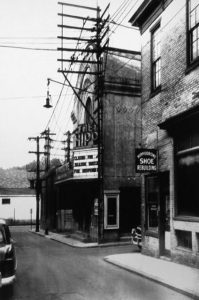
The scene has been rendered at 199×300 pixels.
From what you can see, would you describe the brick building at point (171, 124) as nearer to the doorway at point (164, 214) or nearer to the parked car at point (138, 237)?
the doorway at point (164, 214)

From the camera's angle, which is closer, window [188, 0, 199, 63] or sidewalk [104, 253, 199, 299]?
sidewalk [104, 253, 199, 299]

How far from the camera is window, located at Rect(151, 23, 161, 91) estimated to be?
15.6m

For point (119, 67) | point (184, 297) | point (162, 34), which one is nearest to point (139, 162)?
point (162, 34)

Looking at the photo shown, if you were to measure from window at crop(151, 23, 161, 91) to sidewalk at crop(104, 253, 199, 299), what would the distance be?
672cm

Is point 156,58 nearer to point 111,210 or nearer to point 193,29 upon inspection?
point 193,29

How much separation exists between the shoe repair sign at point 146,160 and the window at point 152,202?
893mm

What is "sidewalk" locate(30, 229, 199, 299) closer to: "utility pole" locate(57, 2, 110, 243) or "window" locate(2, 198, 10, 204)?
"utility pole" locate(57, 2, 110, 243)

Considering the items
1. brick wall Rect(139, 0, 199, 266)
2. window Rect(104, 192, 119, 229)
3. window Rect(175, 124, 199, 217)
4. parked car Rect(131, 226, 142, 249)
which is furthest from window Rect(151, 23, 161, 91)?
window Rect(104, 192, 119, 229)

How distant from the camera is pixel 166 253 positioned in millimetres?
14539

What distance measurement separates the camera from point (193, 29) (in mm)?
12766

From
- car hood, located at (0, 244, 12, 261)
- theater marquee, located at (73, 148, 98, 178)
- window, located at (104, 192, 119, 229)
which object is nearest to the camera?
car hood, located at (0, 244, 12, 261)

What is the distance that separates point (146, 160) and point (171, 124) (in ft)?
5.99

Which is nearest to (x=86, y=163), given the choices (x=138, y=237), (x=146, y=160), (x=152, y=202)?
(x=138, y=237)

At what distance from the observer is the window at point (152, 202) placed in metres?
15.2
